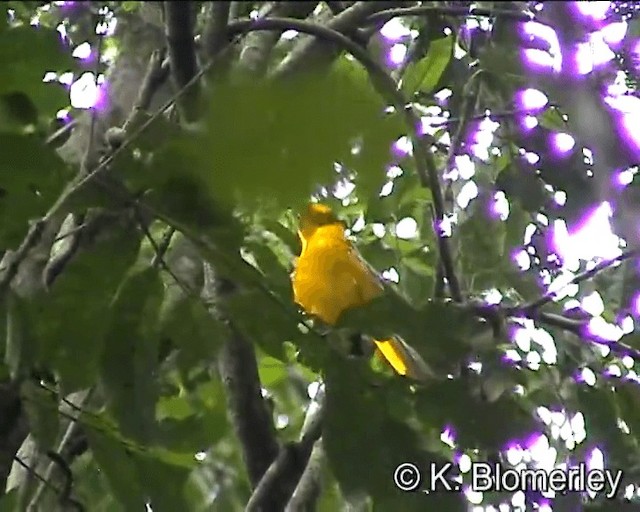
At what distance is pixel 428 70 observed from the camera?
43 centimetres

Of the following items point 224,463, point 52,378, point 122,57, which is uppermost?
point 122,57

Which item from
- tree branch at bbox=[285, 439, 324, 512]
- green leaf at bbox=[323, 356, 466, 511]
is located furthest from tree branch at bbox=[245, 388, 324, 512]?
green leaf at bbox=[323, 356, 466, 511]

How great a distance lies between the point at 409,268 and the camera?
49cm

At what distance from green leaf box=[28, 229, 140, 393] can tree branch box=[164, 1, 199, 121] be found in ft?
0.18

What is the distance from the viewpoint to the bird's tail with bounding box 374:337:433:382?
35 centimetres

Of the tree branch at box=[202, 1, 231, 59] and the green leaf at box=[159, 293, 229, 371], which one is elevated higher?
the tree branch at box=[202, 1, 231, 59]

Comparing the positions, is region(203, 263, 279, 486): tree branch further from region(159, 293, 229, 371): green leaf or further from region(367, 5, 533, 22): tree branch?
region(367, 5, 533, 22): tree branch

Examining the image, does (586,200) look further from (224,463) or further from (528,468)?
(224,463)

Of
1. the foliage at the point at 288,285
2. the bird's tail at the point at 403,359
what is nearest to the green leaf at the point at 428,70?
the foliage at the point at 288,285

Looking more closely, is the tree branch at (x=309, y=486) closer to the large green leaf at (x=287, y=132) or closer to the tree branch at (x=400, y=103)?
the tree branch at (x=400, y=103)

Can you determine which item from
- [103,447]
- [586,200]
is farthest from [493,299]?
[103,447]

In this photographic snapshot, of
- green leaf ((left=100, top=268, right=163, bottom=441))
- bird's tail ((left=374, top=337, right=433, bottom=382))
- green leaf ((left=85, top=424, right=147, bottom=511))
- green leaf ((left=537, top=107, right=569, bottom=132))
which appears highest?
green leaf ((left=537, top=107, right=569, bottom=132))

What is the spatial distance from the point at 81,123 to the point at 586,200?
0.63ft

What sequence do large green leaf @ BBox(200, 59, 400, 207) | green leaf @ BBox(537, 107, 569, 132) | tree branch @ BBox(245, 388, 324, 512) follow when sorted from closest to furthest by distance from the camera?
large green leaf @ BBox(200, 59, 400, 207), green leaf @ BBox(537, 107, 569, 132), tree branch @ BBox(245, 388, 324, 512)
